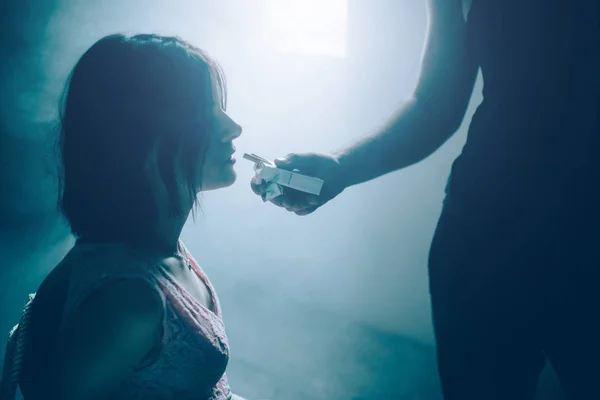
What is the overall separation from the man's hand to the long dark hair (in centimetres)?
17

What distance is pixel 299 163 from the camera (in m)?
0.57

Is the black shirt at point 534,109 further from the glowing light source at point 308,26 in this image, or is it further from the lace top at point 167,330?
the glowing light source at point 308,26

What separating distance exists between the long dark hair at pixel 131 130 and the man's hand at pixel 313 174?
0.17m

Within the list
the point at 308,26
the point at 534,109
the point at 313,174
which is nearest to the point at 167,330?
the point at 313,174

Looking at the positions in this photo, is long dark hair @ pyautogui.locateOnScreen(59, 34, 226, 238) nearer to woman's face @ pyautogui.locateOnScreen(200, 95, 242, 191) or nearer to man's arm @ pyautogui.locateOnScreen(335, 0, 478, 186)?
woman's face @ pyautogui.locateOnScreen(200, 95, 242, 191)

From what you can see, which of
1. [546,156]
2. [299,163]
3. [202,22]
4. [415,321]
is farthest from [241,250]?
[546,156]

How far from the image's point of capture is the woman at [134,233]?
0.42 meters

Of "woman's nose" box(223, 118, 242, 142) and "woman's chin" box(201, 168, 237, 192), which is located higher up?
"woman's nose" box(223, 118, 242, 142)

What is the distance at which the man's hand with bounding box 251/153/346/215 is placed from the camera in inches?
22.0

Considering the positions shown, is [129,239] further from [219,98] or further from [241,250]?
[241,250]

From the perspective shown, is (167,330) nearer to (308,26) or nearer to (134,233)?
(134,233)

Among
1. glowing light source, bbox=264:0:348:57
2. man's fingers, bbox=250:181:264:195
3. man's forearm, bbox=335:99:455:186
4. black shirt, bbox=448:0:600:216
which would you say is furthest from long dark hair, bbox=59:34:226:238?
glowing light source, bbox=264:0:348:57

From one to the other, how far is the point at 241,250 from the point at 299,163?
1.44 meters

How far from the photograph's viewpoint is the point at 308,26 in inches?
60.4
